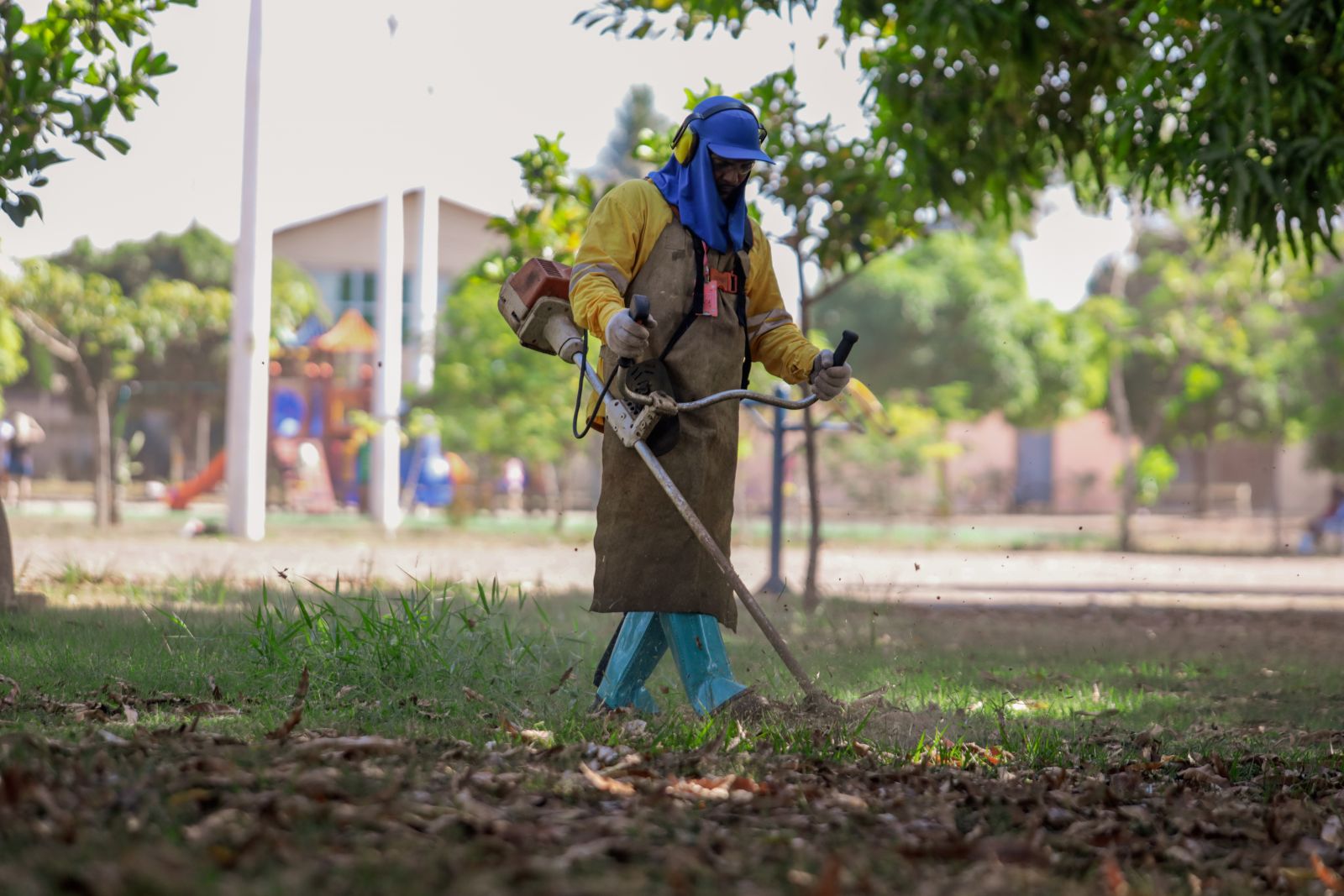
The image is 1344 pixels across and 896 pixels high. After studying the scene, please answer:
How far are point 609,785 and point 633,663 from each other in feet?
4.46

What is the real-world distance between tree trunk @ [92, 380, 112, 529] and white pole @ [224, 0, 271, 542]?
160cm

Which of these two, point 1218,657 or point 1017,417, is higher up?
point 1017,417

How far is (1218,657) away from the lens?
338 inches

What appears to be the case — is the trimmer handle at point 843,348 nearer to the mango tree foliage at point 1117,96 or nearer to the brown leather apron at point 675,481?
the brown leather apron at point 675,481

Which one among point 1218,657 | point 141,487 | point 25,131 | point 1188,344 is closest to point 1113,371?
point 1188,344

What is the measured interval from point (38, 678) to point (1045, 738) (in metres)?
3.53

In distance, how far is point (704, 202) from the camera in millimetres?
5125

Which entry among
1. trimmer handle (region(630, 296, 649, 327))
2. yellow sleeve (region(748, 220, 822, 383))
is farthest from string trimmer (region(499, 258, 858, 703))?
yellow sleeve (region(748, 220, 822, 383))

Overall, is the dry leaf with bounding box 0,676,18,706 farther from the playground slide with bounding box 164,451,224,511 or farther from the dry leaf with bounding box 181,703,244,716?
the playground slide with bounding box 164,451,224,511

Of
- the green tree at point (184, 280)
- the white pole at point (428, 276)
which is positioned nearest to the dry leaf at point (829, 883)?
the white pole at point (428, 276)

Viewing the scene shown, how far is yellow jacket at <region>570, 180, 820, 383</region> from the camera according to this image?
500cm

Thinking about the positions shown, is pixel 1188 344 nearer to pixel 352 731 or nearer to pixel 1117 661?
pixel 1117 661

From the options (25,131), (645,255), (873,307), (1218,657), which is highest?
(873,307)

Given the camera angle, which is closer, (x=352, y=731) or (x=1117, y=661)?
(x=352, y=731)
